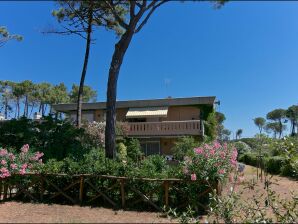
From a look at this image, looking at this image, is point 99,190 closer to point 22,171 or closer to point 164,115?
point 22,171

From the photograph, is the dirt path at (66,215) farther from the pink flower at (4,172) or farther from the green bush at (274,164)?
the green bush at (274,164)

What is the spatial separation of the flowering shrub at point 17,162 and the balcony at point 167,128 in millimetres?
13560

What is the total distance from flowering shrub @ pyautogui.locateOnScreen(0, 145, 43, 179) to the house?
13517 millimetres

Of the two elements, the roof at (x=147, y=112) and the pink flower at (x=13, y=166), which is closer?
the pink flower at (x=13, y=166)

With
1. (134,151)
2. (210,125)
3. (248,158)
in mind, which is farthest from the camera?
(248,158)

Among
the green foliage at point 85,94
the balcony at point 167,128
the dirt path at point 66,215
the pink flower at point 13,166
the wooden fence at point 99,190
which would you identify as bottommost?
the dirt path at point 66,215

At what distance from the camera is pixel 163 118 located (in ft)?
87.4

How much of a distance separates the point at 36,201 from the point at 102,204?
7.84 feet

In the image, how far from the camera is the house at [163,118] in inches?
938

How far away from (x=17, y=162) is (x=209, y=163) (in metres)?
6.84

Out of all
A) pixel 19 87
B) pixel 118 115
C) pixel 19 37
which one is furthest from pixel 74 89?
pixel 19 37

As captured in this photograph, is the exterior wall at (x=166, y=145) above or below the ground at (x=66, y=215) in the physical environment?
above

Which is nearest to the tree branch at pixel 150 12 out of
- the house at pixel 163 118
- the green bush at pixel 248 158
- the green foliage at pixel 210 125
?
the house at pixel 163 118

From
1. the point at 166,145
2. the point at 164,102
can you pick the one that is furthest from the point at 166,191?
the point at 164,102
